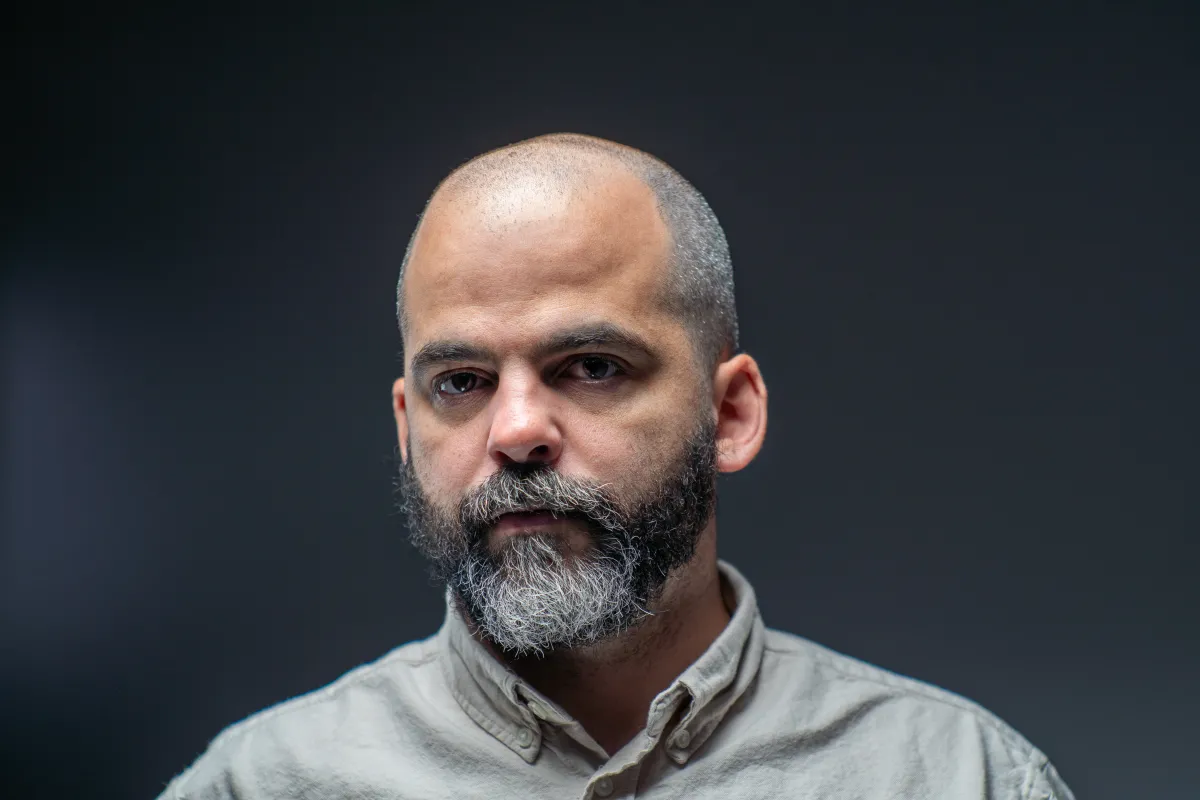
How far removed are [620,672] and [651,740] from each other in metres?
0.18

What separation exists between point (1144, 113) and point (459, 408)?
191 centimetres

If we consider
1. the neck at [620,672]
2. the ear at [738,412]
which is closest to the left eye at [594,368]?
A: the ear at [738,412]

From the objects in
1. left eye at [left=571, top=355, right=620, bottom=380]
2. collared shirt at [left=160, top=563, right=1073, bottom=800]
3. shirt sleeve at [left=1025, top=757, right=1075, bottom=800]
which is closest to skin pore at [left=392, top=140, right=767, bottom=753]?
left eye at [left=571, top=355, right=620, bottom=380]

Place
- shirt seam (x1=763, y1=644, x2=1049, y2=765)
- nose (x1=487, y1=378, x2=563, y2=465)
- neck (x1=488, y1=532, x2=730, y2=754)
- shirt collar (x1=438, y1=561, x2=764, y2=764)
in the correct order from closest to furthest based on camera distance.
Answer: nose (x1=487, y1=378, x2=563, y2=465)
shirt collar (x1=438, y1=561, x2=764, y2=764)
neck (x1=488, y1=532, x2=730, y2=754)
shirt seam (x1=763, y1=644, x2=1049, y2=765)

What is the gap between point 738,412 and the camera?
90.6 inches

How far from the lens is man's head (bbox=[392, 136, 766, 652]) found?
1.99 meters

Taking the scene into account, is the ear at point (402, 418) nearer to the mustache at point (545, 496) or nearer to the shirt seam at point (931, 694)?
the mustache at point (545, 496)

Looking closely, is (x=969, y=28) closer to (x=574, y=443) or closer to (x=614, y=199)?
(x=614, y=199)

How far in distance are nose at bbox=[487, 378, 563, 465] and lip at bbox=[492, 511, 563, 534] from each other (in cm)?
9

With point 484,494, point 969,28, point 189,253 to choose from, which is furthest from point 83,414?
point 969,28

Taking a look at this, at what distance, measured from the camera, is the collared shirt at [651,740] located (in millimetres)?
2055

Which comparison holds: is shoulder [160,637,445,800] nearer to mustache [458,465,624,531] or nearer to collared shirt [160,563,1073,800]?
collared shirt [160,563,1073,800]

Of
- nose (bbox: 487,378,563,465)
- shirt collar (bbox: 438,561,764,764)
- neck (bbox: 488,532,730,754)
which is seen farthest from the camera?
neck (bbox: 488,532,730,754)

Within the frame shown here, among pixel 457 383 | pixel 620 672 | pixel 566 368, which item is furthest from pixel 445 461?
pixel 620 672
